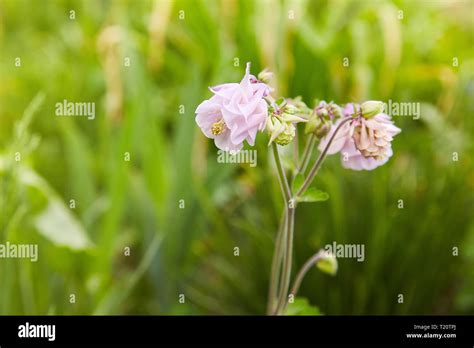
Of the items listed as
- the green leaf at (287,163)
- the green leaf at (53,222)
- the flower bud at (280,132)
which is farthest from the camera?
the green leaf at (53,222)

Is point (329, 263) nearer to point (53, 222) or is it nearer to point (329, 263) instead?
point (329, 263)

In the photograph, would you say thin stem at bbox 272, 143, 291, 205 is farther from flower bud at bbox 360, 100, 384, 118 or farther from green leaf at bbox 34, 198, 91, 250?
green leaf at bbox 34, 198, 91, 250

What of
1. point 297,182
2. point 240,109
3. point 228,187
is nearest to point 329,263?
point 297,182

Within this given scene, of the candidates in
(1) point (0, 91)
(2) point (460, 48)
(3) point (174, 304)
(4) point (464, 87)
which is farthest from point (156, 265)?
(2) point (460, 48)

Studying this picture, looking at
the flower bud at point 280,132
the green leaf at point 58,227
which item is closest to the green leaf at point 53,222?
the green leaf at point 58,227

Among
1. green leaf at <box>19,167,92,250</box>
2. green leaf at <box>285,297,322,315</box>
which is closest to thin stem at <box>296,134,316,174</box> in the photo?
green leaf at <box>285,297,322,315</box>

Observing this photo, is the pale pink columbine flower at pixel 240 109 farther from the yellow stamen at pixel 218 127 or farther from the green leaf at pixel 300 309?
the green leaf at pixel 300 309
